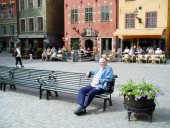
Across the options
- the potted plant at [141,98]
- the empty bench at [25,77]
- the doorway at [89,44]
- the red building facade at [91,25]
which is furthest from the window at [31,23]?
the potted plant at [141,98]

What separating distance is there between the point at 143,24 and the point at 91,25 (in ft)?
20.8

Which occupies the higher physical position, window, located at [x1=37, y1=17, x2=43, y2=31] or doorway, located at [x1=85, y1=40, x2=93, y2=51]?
window, located at [x1=37, y1=17, x2=43, y2=31]

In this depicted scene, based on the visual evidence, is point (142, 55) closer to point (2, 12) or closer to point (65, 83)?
point (65, 83)

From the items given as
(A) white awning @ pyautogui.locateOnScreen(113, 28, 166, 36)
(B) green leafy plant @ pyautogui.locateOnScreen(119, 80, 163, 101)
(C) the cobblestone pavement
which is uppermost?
(A) white awning @ pyautogui.locateOnScreen(113, 28, 166, 36)

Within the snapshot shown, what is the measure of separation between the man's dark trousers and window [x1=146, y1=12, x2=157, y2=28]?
20.1 meters

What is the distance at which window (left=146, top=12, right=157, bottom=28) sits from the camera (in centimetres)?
2558

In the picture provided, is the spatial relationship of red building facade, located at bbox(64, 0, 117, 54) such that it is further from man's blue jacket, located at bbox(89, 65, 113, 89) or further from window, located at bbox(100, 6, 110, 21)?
man's blue jacket, located at bbox(89, 65, 113, 89)

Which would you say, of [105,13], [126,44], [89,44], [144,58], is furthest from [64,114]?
[89,44]

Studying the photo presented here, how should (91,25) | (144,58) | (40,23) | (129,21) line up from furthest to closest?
(40,23) < (91,25) < (129,21) < (144,58)

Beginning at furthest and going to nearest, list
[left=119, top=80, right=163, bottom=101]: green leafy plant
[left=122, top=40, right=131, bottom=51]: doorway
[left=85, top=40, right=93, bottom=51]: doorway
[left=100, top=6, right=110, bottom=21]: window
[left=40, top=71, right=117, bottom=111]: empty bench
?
[left=85, top=40, right=93, bottom=51]: doorway
[left=100, top=6, right=110, bottom=21]: window
[left=122, top=40, right=131, bottom=51]: doorway
[left=40, top=71, right=117, bottom=111]: empty bench
[left=119, top=80, right=163, bottom=101]: green leafy plant

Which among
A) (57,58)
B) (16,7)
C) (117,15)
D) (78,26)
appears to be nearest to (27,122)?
(57,58)

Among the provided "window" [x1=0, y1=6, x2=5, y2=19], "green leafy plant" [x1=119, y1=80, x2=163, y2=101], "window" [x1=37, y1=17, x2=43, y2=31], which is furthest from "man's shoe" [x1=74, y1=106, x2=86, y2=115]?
"window" [x1=0, y1=6, x2=5, y2=19]

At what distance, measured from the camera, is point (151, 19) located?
25.8 meters

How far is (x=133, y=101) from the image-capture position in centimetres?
605
